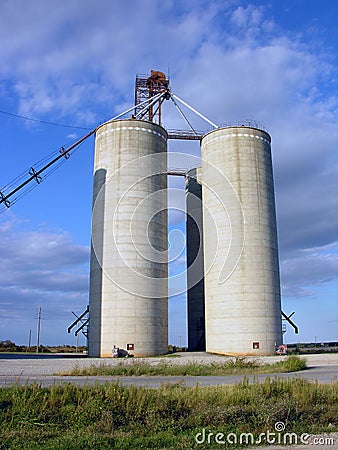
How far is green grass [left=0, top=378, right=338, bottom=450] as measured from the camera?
9.39 m

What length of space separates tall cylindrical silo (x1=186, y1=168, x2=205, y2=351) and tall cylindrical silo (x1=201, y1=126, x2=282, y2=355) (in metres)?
7.10

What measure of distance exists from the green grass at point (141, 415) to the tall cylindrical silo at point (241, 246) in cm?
2747

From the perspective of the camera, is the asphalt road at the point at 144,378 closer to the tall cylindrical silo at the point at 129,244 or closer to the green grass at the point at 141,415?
the green grass at the point at 141,415

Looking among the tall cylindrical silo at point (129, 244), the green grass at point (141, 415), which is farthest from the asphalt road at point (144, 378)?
the tall cylindrical silo at point (129, 244)

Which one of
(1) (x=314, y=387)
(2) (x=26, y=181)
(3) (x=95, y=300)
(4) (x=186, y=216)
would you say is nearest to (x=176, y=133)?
(4) (x=186, y=216)

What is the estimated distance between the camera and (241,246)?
136 ft

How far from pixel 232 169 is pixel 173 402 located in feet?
113

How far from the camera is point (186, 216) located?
55.9 meters

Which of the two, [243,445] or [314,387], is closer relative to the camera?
[243,445]

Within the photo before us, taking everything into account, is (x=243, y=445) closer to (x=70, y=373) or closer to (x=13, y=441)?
(x=13, y=441)

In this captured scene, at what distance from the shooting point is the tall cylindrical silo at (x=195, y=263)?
50.5 m

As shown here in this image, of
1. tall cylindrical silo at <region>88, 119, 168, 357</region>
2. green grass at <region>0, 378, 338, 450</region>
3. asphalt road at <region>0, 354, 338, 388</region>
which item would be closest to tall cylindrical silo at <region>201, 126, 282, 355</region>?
tall cylindrical silo at <region>88, 119, 168, 357</region>

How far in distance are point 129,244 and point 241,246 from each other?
987cm

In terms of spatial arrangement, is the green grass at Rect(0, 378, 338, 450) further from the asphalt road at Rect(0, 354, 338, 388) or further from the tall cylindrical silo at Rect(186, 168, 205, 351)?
the tall cylindrical silo at Rect(186, 168, 205, 351)
